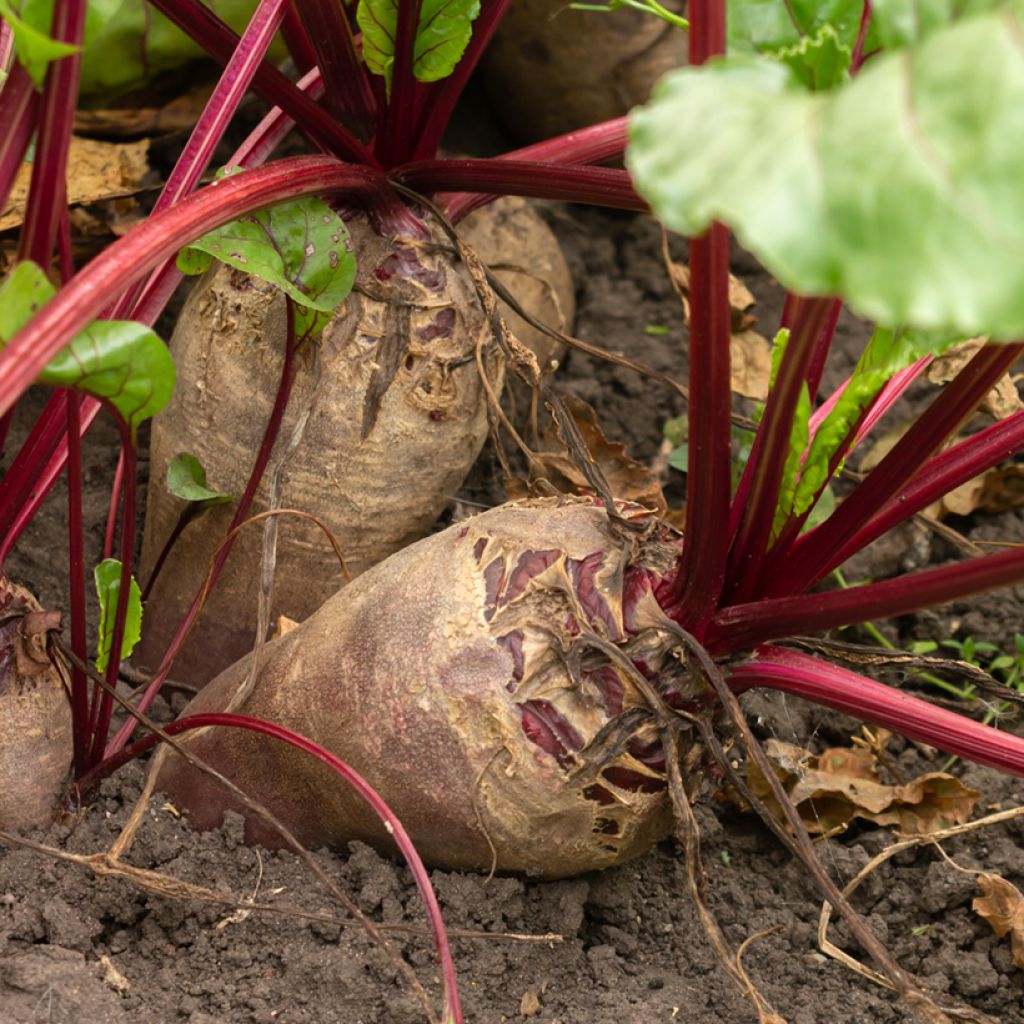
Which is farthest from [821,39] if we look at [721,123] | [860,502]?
[860,502]

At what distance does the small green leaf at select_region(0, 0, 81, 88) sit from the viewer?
0.81 m

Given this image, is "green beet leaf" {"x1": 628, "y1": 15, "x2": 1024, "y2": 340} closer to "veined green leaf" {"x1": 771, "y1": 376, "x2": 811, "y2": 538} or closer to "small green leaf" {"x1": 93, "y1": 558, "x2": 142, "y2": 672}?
"veined green leaf" {"x1": 771, "y1": 376, "x2": 811, "y2": 538}

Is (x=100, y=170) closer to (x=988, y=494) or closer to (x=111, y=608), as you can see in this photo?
(x=111, y=608)

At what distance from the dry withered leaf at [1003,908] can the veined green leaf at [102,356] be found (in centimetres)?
95

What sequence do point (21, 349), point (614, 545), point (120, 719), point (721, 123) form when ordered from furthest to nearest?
point (120, 719) < point (614, 545) < point (21, 349) < point (721, 123)

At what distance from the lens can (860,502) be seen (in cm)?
113

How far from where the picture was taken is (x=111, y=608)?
1277mm

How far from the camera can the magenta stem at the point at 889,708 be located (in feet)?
3.45

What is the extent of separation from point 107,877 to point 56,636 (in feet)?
0.77

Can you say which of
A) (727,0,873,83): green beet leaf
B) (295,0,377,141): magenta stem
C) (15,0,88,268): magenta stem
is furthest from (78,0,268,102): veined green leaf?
(15,0,88,268): magenta stem

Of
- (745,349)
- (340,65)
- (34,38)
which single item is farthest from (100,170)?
(34,38)

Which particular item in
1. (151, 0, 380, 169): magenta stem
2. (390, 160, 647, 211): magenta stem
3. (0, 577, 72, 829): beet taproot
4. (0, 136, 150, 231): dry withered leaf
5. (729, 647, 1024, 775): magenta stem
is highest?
(151, 0, 380, 169): magenta stem

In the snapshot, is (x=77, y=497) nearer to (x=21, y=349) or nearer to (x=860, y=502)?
(x=21, y=349)

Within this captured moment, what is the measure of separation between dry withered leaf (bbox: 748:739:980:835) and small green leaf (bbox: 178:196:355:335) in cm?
71
